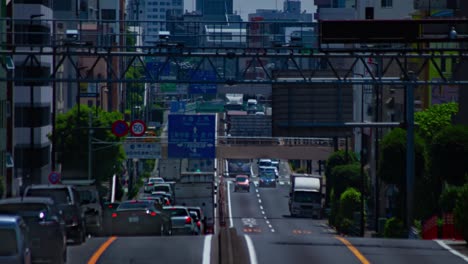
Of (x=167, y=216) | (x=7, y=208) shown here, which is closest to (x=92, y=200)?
(x=167, y=216)

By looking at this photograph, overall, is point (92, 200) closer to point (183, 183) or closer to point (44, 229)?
point (44, 229)

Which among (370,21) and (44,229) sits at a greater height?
(370,21)

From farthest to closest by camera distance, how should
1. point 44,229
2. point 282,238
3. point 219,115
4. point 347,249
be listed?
point 219,115 < point 282,238 < point 347,249 < point 44,229

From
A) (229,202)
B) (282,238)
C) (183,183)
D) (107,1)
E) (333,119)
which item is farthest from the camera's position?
(107,1)

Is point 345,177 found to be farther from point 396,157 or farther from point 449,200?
point 449,200

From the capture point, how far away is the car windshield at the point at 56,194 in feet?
103

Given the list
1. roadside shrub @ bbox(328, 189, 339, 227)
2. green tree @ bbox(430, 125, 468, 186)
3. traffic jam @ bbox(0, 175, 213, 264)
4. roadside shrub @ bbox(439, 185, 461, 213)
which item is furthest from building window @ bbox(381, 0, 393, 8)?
roadside shrub @ bbox(439, 185, 461, 213)

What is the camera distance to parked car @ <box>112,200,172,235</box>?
120 ft

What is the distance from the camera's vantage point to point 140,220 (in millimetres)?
A: 37125

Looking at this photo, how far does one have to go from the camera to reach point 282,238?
33.7 metres

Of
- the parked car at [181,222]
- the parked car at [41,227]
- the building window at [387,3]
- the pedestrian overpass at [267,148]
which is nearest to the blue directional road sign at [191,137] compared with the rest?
the pedestrian overpass at [267,148]

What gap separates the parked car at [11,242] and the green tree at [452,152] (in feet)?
97.2

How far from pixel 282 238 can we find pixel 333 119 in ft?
93.6

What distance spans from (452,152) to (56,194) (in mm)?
20204
